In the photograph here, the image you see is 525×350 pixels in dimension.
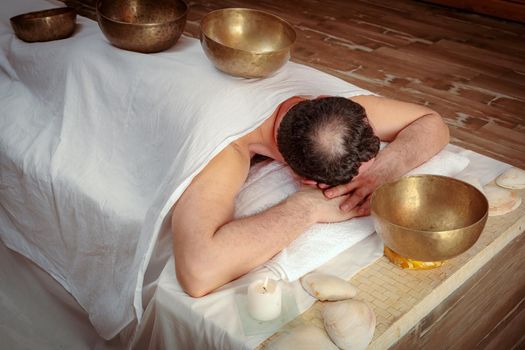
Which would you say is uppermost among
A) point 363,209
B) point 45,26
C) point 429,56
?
point 45,26

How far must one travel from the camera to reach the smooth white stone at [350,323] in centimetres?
133

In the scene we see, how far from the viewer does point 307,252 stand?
5.32 feet

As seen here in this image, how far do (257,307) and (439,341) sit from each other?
52 centimetres

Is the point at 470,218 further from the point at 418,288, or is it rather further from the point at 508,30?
the point at 508,30

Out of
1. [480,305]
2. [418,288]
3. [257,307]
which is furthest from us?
[480,305]

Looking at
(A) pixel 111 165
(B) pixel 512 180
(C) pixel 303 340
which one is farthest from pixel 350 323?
(A) pixel 111 165

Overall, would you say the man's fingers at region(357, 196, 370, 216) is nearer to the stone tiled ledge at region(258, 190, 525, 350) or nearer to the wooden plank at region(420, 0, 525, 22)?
the stone tiled ledge at region(258, 190, 525, 350)

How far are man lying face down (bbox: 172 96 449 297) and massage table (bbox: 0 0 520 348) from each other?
49 mm

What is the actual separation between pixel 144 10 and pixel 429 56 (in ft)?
7.08

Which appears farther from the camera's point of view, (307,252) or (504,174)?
(504,174)

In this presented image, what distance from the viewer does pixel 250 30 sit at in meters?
2.30

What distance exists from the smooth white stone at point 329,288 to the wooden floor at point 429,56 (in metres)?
1.72

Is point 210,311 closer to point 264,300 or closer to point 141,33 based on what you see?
point 264,300

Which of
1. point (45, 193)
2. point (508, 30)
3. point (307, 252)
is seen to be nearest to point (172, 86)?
point (45, 193)
